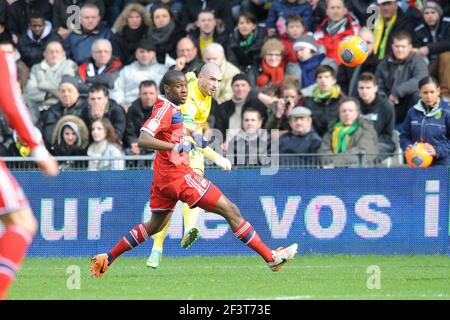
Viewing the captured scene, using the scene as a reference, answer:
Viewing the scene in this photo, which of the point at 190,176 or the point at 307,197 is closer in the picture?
the point at 190,176

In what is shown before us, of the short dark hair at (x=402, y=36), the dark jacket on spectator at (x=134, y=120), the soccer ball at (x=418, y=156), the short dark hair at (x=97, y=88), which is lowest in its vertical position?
the soccer ball at (x=418, y=156)

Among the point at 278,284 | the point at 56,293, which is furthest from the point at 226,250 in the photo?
the point at 56,293

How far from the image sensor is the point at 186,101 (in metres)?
14.0

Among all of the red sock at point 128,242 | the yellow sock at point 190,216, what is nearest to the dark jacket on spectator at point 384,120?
the yellow sock at point 190,216

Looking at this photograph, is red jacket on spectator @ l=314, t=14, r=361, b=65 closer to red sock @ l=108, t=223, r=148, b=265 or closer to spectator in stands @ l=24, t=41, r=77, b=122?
spectator in stands @ l=24, t=41, r=77, b=122

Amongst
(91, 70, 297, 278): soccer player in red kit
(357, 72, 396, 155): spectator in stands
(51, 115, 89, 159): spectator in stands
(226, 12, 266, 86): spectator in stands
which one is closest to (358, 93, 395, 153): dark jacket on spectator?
(357, 72, 396, 155): spectator in stands

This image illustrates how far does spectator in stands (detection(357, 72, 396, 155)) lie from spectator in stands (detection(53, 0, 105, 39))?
504 cm

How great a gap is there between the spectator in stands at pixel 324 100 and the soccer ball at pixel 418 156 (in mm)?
1508

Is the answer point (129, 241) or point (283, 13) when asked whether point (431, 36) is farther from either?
point (129, 241)

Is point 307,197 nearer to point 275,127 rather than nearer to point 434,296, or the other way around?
point 275,127

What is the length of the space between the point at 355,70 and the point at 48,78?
4897 millimetres

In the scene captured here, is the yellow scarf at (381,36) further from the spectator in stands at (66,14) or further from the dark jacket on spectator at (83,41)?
the spectator in stands at (66,14)

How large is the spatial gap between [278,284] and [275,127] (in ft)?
16.1

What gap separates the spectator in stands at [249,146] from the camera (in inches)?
631
